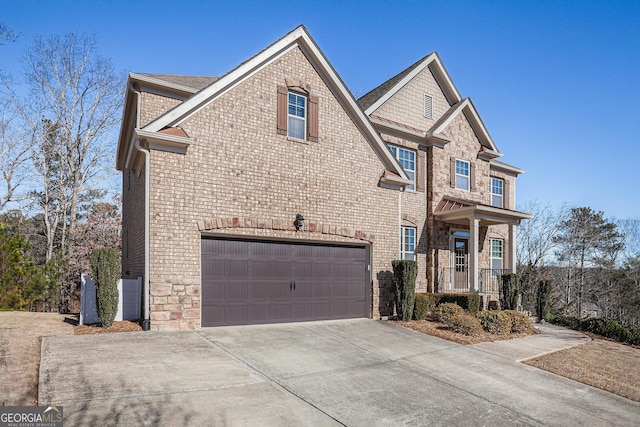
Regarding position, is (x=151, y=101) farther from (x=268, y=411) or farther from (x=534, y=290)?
(x=534, y=290)

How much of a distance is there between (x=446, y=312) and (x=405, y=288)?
1.42 metres

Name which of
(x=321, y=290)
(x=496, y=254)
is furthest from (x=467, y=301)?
(x=496, y=254)

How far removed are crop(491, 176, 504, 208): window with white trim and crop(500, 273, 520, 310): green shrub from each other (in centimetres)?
628

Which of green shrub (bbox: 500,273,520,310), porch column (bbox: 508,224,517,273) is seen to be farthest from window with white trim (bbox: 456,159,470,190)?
green shrub (bbox: 500,273,520,310)

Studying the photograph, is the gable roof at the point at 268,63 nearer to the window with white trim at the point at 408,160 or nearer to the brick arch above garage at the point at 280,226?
the brick arch above garage at the point at 280,226

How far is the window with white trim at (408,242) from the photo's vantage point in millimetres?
16562

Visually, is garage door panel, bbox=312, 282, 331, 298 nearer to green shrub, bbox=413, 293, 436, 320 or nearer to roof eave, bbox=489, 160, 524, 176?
green shrub, bbox=413, 293, 436, 320

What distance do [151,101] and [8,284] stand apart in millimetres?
8069

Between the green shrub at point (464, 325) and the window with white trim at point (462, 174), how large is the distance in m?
8.12

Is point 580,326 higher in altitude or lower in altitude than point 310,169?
lower

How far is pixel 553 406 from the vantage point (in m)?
6.78

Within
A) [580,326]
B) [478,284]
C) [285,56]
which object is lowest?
[580,326]

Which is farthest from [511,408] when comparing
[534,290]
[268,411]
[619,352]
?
[534,290]

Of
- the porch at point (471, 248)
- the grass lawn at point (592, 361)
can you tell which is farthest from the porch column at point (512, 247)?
the grass lawn at point (592, 361)
